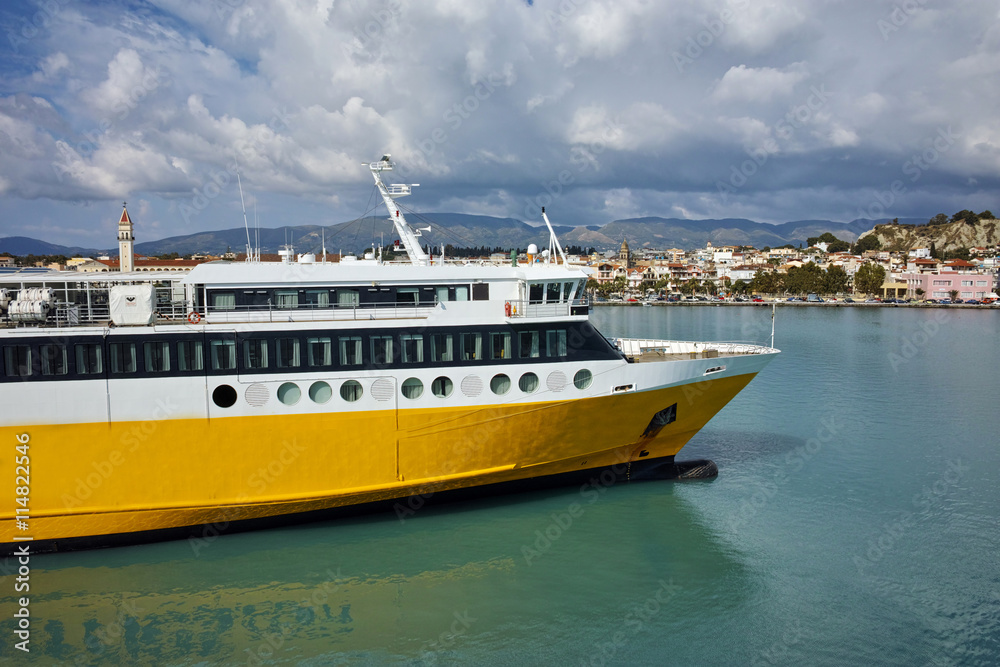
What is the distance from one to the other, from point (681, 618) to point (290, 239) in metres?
11.4

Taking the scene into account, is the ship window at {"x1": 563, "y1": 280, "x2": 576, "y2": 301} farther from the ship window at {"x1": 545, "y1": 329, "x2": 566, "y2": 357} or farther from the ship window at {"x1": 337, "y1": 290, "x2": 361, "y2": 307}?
the ship window at {"x1": 337, "y1": 290, "x2": 361, "y2": 307}

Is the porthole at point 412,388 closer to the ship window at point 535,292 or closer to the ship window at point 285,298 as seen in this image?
the ship window at point 285,298

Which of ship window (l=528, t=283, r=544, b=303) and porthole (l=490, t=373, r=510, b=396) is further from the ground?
ship window (l=528, t=283, r=544, b=303)

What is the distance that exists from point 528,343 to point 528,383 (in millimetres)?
813

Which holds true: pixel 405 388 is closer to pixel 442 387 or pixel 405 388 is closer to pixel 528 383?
pixel 442 387

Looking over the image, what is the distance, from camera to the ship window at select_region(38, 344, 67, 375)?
10.3 metres

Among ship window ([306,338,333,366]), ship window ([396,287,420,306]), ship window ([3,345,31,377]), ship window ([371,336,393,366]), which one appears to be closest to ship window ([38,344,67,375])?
ship window ([3,345,31,377])

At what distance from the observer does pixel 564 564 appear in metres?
11.1

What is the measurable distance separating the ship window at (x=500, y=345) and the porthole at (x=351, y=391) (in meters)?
2.67

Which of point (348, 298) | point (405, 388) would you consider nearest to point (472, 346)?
point (405, 388)

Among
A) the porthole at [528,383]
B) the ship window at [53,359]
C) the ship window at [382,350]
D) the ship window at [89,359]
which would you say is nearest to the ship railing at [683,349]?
the porthole at [528,383]

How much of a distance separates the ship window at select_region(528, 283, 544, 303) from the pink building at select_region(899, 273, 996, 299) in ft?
367

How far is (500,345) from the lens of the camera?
476 inches

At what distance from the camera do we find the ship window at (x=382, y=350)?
11.4 m
